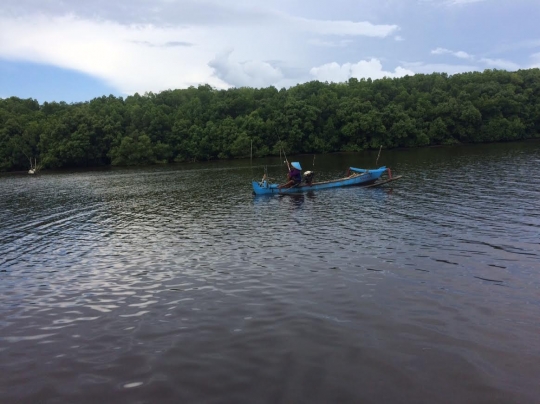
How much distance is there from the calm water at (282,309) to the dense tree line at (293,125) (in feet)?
275

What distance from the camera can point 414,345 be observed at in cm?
1032

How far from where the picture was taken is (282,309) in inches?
508

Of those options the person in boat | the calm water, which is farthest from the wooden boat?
the calm water

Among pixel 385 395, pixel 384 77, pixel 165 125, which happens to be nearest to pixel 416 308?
pixel 385 395

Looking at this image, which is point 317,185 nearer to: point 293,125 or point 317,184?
point 317,184

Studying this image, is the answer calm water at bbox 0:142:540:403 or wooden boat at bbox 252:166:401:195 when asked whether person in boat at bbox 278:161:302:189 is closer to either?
wooden boat at bbox 252:166:401:195

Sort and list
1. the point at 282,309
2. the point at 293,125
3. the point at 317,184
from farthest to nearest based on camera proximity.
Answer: the point at 293,125 < the point at 317,184 < the point at 282,309

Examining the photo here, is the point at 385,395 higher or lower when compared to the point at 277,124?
lower

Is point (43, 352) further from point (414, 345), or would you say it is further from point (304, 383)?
point (414, 345)

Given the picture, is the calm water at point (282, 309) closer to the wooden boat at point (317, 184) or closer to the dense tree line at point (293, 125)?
the wooden boat at point (317, 184)

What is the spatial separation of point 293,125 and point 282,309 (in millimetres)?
101813

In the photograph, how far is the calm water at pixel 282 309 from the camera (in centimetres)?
914

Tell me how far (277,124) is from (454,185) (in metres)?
80.3

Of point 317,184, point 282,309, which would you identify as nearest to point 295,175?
point 317,184
